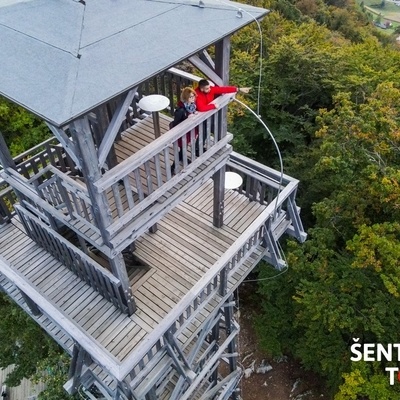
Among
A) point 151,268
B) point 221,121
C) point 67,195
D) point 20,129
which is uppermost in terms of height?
point 221,121

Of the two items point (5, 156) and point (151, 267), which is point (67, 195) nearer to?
point (5, 156)

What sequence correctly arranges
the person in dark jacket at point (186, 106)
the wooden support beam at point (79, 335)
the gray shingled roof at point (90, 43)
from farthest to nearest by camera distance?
the person in dark jacket at point (186, 106) → the wooden support beam at point (79, 335) → the gray shingled roof at point (90, 43)

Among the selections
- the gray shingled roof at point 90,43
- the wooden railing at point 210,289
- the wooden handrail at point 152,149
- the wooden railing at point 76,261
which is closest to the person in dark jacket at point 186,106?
the wooden handrail at point 152,149

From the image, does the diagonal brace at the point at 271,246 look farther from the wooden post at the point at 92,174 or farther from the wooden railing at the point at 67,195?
the wooden railing at the point at 67,195

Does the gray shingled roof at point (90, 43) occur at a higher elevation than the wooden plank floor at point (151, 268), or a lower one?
higher

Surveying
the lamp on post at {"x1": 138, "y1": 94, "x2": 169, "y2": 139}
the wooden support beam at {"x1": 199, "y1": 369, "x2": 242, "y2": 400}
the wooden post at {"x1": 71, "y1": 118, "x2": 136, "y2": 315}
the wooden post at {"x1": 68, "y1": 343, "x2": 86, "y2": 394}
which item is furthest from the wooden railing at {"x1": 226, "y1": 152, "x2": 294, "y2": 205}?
the wooden support beam at {"x1": 199, "y1": 369, "x2": 242, "y2": 400}

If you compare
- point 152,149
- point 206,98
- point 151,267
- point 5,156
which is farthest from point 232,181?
point 5,156

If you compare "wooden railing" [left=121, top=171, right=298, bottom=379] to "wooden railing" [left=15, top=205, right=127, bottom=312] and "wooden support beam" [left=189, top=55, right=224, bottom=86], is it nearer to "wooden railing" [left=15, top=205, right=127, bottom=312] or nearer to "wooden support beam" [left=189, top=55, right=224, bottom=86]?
"wooden railing" [left=15, top=205, right=127, bottom=312]
